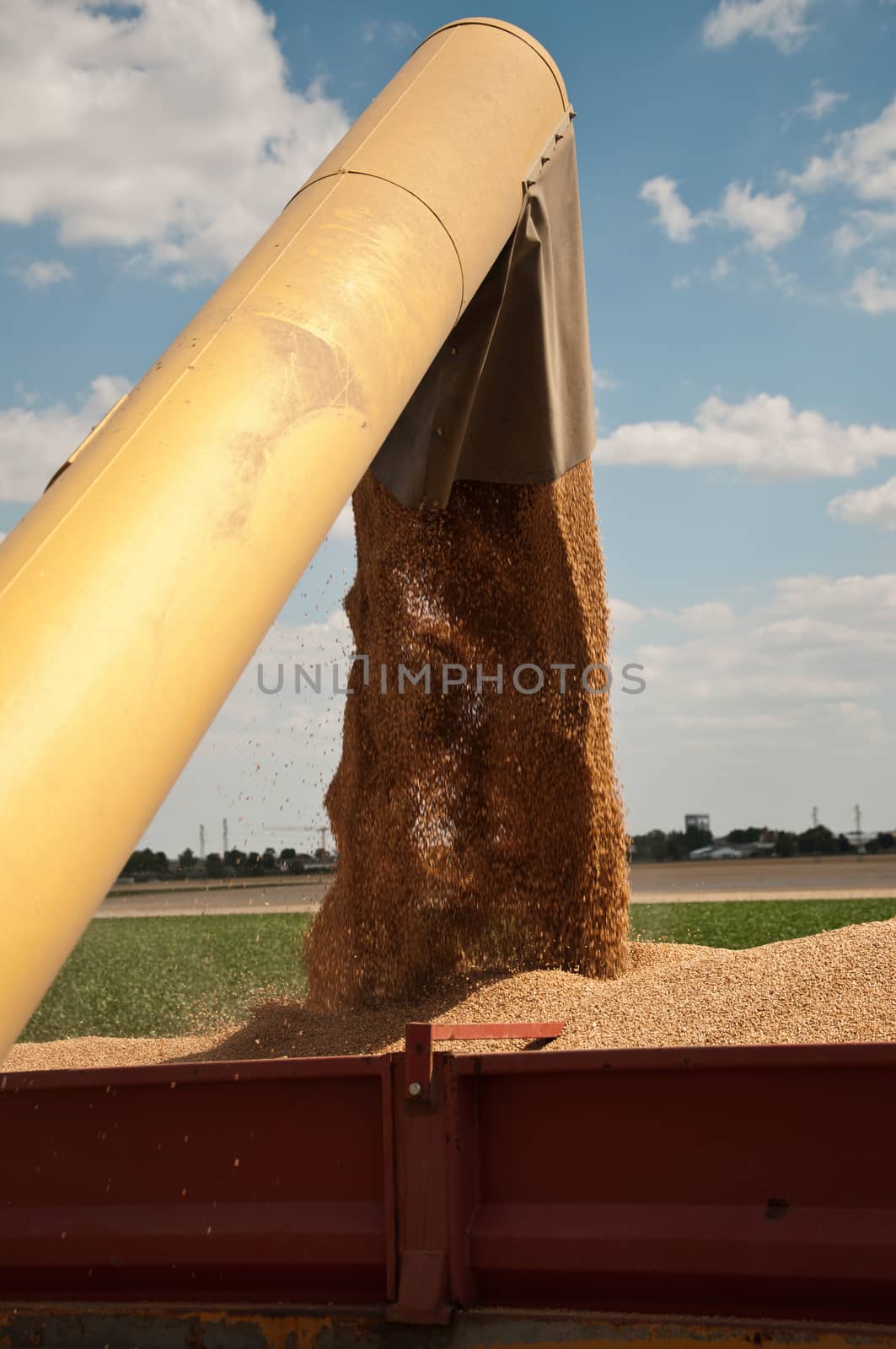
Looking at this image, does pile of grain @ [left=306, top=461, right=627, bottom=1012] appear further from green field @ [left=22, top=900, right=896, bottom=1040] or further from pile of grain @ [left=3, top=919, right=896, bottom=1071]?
green field @ [left=22, top=900, right=896, bottom=1040]

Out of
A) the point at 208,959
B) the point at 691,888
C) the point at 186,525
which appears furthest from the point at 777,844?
the point at 186,525

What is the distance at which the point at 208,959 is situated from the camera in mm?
13266

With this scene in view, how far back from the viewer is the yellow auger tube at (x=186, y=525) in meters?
1.63

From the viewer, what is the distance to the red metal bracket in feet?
7.72

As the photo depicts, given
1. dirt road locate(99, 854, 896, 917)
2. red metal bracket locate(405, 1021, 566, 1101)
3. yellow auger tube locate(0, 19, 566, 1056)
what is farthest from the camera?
dirt road locate(99, 854, 896, 917)

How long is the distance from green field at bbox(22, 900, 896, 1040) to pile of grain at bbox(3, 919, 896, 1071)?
1328 mm

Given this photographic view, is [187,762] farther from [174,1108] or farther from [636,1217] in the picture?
[636,1217]

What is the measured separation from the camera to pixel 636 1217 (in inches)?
89.9

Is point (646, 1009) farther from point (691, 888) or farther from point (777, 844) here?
point (777, 844)

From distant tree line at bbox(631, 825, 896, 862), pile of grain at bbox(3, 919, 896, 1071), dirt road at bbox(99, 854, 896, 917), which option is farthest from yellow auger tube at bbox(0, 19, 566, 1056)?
distant tree line at bbox(631, 825, 896, 862)

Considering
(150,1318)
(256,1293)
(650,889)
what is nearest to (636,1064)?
(256,1293)

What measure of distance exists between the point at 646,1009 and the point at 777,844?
49.8 metres

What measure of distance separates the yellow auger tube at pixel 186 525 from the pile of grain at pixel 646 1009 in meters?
1.66

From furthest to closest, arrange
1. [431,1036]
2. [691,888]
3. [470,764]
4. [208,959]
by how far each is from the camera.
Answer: [691,888], [208,959], [470,764], [431,1036]
